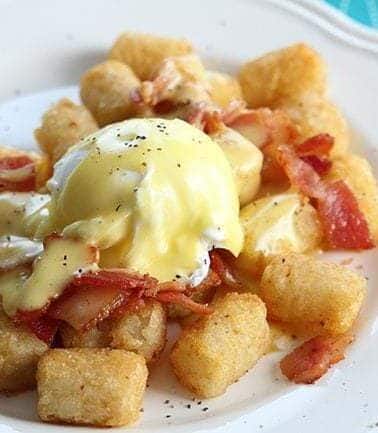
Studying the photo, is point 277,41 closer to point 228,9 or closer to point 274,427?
point 228,9

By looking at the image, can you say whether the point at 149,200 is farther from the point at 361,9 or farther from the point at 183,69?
the point at 361,9

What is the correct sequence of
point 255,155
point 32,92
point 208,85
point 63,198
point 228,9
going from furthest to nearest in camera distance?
1. point 228,9
2. point 32,92
3. point 208,85
4. point 255,155
5. point 63,198

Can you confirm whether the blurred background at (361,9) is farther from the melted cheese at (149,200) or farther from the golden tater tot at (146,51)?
the melted cheese at (149,200)

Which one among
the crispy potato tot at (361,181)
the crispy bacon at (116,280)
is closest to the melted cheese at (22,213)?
the crispy bacon at (116,280)

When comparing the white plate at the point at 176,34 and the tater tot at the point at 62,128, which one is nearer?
the tater tot at the point at 62,128

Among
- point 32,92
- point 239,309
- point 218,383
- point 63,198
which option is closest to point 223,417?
point 218,383

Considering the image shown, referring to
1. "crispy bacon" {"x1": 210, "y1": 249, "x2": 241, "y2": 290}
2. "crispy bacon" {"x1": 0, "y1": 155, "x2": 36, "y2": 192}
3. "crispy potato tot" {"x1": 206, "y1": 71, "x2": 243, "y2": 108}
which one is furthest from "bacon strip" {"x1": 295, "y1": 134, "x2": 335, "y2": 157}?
"crispy bacon" {"x1": 0, "y1": 155, "x2": 36, "y2": 192}
